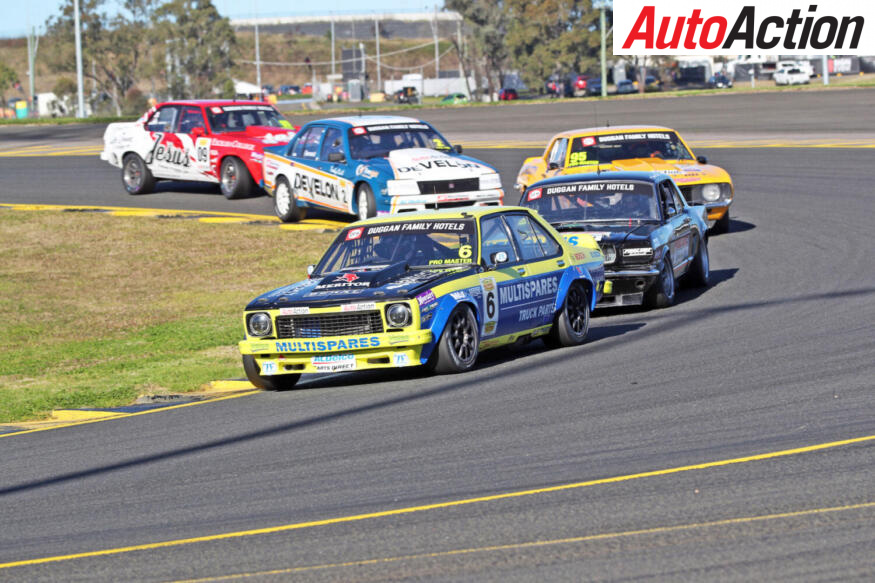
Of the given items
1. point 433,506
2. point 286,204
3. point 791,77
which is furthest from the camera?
point 791,77

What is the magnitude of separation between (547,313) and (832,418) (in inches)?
151

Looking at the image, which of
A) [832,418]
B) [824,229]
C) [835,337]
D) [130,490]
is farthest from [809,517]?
[824,229]

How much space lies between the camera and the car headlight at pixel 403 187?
59.4 ft

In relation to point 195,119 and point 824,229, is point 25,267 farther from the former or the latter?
point 824,229

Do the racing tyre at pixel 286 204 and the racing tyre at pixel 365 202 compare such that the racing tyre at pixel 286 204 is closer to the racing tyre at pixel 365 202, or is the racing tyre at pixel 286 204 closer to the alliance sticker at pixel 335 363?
the racing tyre at pixel 365 202

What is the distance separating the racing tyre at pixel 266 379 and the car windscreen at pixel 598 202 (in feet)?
14.3

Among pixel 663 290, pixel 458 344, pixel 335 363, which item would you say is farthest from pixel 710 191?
pixel 335 363

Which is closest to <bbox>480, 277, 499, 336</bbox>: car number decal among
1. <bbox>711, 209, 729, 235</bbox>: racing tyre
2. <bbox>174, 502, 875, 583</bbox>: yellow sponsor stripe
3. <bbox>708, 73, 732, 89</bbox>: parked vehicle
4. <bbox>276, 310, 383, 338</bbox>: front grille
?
<bbox>276, 310, 383, 338</bbox>: front grille

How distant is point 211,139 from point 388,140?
15.6 ft

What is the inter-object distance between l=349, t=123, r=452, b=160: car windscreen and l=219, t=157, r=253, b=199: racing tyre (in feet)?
13.9

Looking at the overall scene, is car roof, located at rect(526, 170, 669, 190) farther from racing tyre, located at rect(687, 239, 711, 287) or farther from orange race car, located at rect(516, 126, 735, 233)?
orange race car, located at rect(516, 126, 735, 233)

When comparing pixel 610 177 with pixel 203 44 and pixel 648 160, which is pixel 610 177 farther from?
pixel 203 44

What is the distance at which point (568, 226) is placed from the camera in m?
13.6

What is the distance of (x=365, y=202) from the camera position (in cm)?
1884
